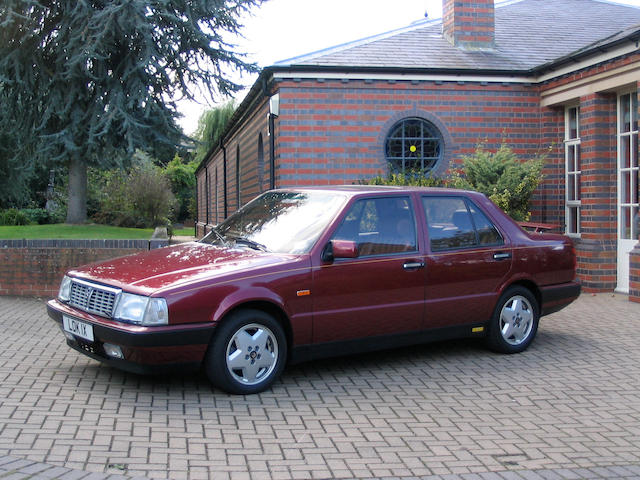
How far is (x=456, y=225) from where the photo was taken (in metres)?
6.84

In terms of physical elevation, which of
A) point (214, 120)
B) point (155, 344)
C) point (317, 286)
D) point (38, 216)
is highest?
point (214, 120)

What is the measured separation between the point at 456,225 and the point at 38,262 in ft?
21.8

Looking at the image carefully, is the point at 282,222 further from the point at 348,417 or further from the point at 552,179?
the point at 552,179

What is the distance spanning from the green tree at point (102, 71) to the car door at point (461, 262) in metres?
8.62

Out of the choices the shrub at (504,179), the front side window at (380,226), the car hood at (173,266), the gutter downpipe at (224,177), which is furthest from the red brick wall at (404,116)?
the gutter downpipe at (224,177)

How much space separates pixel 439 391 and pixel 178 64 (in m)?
10.9

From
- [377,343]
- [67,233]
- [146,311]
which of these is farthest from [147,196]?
[146,311]

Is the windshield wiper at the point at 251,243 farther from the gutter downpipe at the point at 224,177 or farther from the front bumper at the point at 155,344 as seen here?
the gutter downpipe at the point at 224,177

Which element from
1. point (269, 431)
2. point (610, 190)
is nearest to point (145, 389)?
point (269, 431)

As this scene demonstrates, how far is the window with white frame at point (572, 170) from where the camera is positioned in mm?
13109

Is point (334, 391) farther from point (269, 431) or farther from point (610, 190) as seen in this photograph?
point (610, 190)

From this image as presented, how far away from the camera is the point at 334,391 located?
5.76 metres

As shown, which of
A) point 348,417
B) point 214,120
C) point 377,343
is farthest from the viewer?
point 214,120

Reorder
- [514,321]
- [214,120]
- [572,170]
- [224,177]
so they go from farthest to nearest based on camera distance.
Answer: [214,120] → [224,177] → [572,170] → [514,321]
